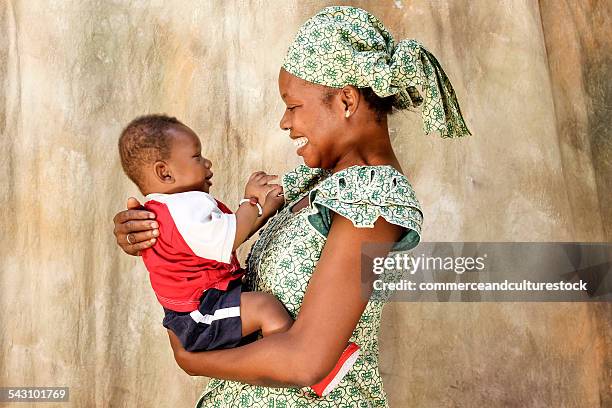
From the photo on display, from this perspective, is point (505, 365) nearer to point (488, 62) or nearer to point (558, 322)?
point (558, 322)

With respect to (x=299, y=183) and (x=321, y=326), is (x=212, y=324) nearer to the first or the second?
(x=321, y=326)

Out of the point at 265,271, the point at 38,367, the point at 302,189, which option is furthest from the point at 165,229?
the point at 38,367

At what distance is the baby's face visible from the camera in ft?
7.50

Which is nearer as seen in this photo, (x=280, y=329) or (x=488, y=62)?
(x=280, y=329)

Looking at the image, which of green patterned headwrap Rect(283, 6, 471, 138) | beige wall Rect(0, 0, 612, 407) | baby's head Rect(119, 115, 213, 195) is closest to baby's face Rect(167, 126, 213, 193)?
baby's head Rect(119, 115, 213, 195)

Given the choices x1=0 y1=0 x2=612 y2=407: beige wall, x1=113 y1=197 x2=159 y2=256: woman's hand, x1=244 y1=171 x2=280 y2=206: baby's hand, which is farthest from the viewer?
x1=0 y1=0 x2=612 y2=407: beige wall

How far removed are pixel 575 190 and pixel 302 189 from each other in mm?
1578

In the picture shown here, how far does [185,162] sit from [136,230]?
222 millimetres

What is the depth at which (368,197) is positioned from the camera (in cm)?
196

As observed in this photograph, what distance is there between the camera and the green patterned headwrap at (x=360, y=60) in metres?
2.07

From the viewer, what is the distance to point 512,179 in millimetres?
3629

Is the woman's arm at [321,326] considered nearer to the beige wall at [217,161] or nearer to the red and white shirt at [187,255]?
the red and white shirt at [187,255]

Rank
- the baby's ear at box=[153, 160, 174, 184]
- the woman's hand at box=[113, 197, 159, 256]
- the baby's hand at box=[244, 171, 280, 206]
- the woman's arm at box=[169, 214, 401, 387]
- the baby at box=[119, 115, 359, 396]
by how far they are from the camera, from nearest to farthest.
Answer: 1. the woman's arm at box=[169, 214, 401, 387]
2. the baby at box=[119, 115, 359, 396]
3. the woman's hand at box=[113, 197, 159, 256]
4. the baby's ear at box=[153, 160, 174, 184]
5. the baby's hand at box=[244, 171, 280, 206]

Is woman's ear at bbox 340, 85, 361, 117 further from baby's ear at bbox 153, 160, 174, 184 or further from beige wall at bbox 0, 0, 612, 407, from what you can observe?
beige wall at bbox 0, 0, 612, 407
